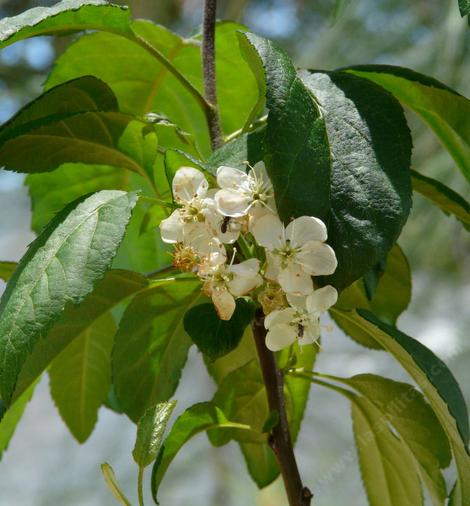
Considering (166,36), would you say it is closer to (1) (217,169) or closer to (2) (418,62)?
(1) (217,169)

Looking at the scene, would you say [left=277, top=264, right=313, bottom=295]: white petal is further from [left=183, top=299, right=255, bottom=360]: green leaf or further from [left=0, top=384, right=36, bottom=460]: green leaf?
[left=0, top=384, right=36, bottom=460]: green leaf

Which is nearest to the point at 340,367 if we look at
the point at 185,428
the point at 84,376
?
the point at 84,376

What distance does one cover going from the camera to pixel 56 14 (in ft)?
1.18

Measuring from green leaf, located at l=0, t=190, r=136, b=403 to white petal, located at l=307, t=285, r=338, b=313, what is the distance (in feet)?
0.25

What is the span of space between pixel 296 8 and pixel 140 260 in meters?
2.07

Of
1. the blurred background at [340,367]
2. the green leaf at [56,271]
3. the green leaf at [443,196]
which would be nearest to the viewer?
the green leaf at [56,271]

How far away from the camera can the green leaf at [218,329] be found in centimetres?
34

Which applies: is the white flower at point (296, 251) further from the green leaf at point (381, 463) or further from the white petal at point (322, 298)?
the green leaf at point (381, 463)

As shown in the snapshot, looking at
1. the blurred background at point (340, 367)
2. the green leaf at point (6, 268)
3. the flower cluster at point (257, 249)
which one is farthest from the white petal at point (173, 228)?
the blurred background at point (340, 367)

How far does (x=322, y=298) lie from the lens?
32cm

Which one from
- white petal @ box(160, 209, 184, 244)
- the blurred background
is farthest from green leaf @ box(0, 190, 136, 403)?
the blurred background

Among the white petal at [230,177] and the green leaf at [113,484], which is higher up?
the white petal at [230,177]

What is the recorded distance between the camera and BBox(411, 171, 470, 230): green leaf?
406mm

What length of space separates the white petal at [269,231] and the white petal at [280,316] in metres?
0.03
